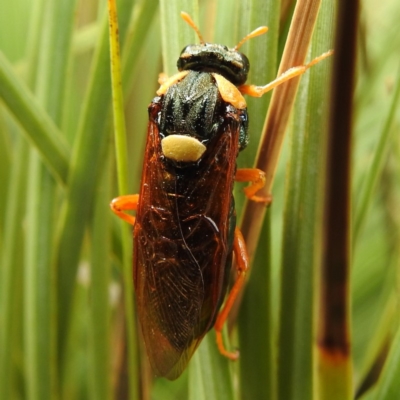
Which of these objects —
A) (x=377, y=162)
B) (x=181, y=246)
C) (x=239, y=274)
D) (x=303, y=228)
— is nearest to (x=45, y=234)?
(x=181, y=246)

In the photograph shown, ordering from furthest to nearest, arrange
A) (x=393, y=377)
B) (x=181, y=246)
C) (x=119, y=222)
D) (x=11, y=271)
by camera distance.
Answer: (x=119, y=222) → (x=11, y=271) → (x=181, y=246) → (x=393, y=377)

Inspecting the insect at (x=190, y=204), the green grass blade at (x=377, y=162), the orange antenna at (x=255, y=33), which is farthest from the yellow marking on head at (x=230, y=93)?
the green grass blade at (x=377, y=162)

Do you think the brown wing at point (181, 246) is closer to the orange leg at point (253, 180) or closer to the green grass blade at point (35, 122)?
the orange leg at point (253, 180)

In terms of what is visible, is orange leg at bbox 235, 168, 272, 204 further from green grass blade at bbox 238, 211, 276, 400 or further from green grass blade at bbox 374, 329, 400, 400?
green grass blade at bbox 374, 329, 400, 400

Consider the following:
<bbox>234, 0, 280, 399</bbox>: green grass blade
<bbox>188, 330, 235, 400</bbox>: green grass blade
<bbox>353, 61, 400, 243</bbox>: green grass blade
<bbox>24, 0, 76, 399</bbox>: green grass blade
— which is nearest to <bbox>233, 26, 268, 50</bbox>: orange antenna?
<bbox>234, 0, 280, 399</bbox>: green grass blade

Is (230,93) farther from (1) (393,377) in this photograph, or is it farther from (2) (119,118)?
(1) (393,377)

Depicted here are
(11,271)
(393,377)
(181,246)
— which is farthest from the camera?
(11,271)

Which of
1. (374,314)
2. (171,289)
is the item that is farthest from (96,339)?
(374,314)
